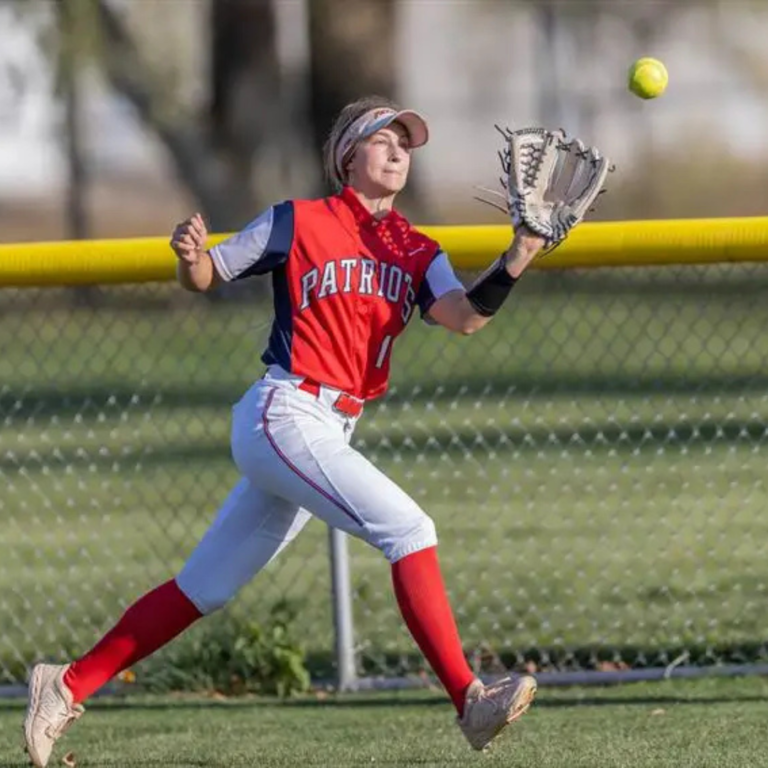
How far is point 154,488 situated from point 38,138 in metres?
23.5

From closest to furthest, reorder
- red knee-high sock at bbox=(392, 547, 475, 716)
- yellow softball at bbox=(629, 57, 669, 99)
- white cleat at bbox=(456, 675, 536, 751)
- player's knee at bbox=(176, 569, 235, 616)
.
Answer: white cleat at bbox=(456, 675, 536, 751)
red knee-high sock at bbox=(392, 547, 475, 716)
player's knee at bbox=(176, 569, 235, 616)
yellow softball at bbox=(629, 57, 669, 99)

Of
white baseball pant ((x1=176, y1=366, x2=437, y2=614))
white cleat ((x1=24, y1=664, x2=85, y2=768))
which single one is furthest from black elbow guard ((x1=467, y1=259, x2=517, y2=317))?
white cleat ((x1=24, y1=664, x2=85, y2=768))

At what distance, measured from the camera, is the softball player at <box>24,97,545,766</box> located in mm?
4895

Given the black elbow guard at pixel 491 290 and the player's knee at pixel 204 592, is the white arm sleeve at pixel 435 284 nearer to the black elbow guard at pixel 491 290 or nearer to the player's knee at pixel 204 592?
the black elbow guard at pixel 491 290

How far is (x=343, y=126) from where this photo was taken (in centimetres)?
527

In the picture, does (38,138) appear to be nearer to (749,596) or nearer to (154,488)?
(154,488)

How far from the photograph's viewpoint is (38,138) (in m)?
33.8

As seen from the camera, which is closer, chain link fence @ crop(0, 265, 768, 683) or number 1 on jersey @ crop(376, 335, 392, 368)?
number 1 on jersey @ crop(376, 335, 392, 368)

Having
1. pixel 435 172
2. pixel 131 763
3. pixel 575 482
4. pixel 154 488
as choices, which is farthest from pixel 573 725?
pixel 435 172

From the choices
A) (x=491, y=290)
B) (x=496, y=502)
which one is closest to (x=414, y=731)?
(x=491, y=290)

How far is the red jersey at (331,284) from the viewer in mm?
5062

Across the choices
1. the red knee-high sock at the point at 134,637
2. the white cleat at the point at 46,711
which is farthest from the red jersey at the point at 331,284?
the white cleat at the point at 46,711

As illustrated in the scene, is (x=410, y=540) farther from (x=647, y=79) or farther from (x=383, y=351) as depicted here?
(x=647, y=79)

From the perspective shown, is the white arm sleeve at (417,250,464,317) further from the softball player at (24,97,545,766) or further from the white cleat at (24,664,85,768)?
the white cleat at (24,664,85,768)
